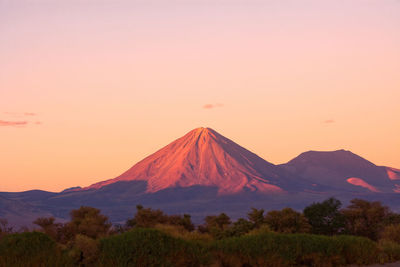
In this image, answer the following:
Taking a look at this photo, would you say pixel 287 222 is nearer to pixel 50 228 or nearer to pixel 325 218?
pixel 325 218

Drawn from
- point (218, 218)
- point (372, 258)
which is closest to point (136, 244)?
point (372, 258)

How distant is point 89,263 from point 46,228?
8.92m

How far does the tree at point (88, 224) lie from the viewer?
77.9 ft

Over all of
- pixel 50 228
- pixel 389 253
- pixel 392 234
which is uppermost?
pixel 50 228

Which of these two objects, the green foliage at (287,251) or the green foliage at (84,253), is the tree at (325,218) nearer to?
the green foliage at (287,251)

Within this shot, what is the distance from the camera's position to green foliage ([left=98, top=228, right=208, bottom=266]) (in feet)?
51.0

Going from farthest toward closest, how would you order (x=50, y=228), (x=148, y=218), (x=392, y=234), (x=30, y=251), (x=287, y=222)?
(x=148, y=218) < (x=50, y=228) < (x=287, y=222) < (x=392, y=234) < (x=30, y=251)

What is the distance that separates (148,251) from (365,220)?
15.9m

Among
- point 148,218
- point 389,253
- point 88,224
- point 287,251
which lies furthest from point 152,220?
point 389,253

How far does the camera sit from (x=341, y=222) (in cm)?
2688

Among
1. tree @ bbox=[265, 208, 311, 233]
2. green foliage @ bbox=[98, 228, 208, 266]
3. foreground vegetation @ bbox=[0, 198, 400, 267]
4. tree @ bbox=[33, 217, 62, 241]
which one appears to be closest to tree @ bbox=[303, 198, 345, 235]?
tree @ bbox=[265, 208, 311, 233]

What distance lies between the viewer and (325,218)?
27531 millimetres

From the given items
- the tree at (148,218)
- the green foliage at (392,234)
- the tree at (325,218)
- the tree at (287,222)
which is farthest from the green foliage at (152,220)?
the green foliage at (392,234)

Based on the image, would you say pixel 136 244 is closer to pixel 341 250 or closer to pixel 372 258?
pixel 341 250
